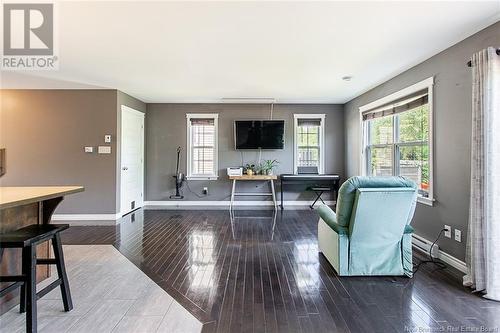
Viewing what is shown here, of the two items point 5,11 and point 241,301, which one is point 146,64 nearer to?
point 5,11

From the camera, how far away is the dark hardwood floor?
1.92m

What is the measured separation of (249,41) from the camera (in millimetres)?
2955

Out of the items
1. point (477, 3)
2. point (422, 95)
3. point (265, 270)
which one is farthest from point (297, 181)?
point (477, 3)

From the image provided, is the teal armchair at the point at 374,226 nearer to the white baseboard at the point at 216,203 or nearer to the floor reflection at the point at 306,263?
the floor reflection at the point at 306,263

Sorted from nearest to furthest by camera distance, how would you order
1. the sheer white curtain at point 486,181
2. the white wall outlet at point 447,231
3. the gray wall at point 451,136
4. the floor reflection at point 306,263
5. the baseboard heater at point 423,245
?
the sheer white curtain at point 486,181 → the floor reflection at point 306,263 → the gray wall at point 451,136 → the white wall outlet at point 447,231 → the baseboard heater at point 423,245

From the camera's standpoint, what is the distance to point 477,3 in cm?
221

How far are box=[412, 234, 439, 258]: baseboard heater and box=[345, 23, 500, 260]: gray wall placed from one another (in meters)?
0.07

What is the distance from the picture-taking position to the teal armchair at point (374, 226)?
8.00ft

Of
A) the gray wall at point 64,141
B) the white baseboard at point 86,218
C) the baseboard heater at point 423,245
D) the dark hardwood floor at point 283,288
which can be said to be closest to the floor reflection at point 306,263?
the dark hardwood floor at point 283,288

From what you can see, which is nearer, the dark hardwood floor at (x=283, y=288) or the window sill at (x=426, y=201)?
the dark hardwood floor at (x=283, y=288)

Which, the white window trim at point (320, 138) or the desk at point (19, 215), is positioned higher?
the white window trim at point (320, 138)

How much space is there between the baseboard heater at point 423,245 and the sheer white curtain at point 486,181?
2.38ft

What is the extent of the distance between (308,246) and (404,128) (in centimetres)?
231

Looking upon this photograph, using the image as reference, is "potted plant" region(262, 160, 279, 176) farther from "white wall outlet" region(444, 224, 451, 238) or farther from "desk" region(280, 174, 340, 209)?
"white wall outlet" region(444, 224, 451, 238)
